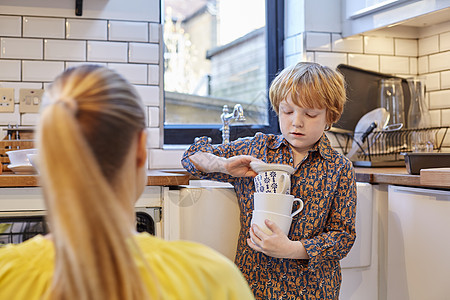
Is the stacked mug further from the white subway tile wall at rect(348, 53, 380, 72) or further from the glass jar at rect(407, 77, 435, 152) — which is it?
the white subway tile wall at rect(348, 53, 380, 72)

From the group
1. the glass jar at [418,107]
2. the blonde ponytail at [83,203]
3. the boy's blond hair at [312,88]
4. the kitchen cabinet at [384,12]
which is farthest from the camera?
the glass jar at [418,107]

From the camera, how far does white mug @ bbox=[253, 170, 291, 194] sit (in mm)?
1375

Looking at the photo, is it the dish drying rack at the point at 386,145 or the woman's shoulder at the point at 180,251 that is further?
the dish drying rack at the point at 386,145

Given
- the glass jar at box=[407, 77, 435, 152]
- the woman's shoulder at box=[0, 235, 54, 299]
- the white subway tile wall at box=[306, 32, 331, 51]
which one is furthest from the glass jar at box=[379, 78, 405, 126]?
the woman's shoulder at box=[0, 235, 54, 299]

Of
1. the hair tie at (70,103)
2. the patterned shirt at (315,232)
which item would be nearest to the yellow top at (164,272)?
the hair tie at (70,103)

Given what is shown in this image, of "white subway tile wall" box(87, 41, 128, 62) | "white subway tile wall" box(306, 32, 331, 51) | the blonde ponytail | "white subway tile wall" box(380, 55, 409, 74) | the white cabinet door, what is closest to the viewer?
the blonde ponytail

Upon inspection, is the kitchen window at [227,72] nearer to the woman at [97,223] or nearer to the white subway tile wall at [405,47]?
the white subway tile wall at [405,47]

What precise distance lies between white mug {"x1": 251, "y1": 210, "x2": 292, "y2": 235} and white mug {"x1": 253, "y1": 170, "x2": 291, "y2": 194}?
6 centimetres

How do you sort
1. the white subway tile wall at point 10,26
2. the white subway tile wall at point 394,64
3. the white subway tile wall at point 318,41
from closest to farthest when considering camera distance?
the white subway tile wall at point 10,26, the white subway tile wall at point 318,41, the white subway tile wall at point 394,64

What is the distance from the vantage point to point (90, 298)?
24.7 inches

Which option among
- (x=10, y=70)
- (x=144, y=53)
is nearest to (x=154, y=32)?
(x=144, y=53)

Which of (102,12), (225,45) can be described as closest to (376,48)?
(225,45)

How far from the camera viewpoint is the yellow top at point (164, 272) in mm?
683

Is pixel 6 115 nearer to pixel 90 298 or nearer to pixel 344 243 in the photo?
pixel 344 243
